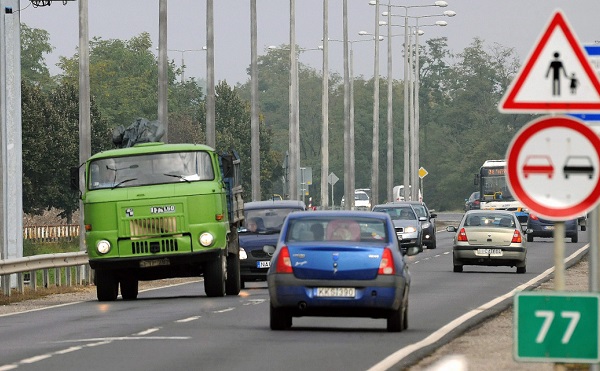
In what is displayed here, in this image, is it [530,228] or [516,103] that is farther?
[530,228]

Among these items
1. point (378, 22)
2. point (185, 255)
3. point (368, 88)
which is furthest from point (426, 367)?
point (368, 88)

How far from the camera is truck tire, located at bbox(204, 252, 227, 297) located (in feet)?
98.6

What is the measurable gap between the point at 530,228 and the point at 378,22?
74.6 ft

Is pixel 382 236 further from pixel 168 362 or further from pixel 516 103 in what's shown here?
pixel 516 103

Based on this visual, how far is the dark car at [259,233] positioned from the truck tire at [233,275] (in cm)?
223

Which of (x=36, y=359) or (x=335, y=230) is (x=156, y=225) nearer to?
(x=335, y=230)

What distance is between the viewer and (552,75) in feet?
36.1

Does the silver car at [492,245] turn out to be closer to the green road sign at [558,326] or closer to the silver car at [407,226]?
the silver car at [407,226]

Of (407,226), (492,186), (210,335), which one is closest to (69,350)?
(210,335)

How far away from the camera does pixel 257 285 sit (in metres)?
37.0

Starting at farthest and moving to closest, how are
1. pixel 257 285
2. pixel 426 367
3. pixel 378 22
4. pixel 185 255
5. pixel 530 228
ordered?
pixel 378 22
pixel 530 228
pixel 257 285
pixel 185 255
pixel 426 367

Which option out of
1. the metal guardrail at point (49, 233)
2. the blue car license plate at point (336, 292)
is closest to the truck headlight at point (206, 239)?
the blue car license plate at point (336, 292)

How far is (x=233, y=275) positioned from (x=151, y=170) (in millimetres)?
3070

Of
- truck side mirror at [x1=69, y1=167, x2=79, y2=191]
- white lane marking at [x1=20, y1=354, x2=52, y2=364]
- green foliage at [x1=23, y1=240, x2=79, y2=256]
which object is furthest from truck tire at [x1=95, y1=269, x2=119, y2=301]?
green foliage at [x1=23, y1=240, x2=79, y2=256]
